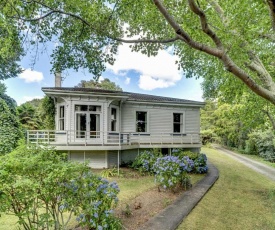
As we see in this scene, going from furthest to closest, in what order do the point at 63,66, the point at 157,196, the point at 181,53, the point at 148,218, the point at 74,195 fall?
the point at 181,53, the point at 157,196, the point at 63,66, the point at 148,218, the point at 74,195

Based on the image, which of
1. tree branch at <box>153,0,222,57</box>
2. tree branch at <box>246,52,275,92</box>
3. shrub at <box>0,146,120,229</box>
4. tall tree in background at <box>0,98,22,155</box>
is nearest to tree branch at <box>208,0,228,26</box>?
tree branch at <box>246,52,275,92</box>

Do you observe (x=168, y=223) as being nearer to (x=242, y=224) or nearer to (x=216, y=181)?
(x=242, y=224)

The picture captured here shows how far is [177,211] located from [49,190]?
12.6 feet

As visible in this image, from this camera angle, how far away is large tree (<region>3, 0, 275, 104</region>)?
546cm

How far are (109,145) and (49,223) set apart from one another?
8465 millimetres

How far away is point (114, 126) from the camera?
13602 millimetres

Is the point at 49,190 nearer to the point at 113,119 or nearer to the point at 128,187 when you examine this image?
the point at 128,187

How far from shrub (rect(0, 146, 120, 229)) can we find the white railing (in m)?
6.91

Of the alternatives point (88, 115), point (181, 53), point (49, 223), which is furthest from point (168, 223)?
point (88, 115)

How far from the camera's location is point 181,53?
913cm

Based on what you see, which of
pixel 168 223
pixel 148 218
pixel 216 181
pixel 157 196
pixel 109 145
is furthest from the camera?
pixel 109 145

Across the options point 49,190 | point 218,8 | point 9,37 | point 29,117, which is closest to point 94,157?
point 9,37

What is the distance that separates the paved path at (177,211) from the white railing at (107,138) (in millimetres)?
5186

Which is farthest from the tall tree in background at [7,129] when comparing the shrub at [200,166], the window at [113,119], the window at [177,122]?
the window at [177,122]
